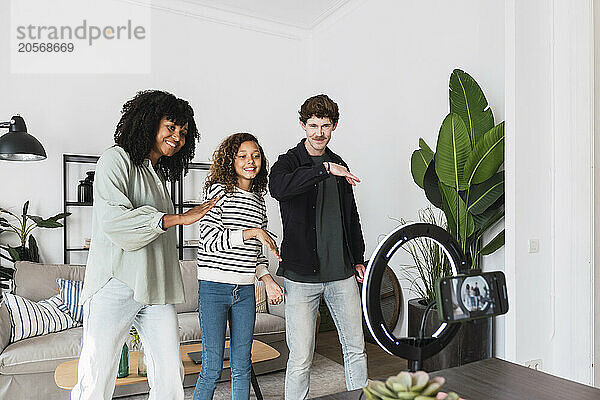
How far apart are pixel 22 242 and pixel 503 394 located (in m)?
3.69

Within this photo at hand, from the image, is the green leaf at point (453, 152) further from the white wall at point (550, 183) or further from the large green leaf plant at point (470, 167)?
the white wall at point (550, 183)

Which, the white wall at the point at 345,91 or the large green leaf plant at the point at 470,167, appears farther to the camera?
Answer: the large green leaf plant at the point at 470,167

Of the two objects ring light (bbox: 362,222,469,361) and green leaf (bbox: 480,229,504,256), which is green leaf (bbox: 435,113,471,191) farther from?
ring light (bbox: 362,222,469,361)

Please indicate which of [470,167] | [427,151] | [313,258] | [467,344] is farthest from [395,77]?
[313,258]

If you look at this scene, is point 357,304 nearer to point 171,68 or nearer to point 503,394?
point 503,394

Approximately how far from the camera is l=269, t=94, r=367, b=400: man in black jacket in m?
2.34

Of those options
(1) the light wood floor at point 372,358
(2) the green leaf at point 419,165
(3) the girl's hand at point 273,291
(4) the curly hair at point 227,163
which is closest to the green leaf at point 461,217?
(2) the green leaf at point 419,165

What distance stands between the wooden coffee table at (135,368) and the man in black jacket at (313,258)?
0.64 meters

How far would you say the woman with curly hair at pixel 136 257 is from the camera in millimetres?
1821

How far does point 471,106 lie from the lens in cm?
306

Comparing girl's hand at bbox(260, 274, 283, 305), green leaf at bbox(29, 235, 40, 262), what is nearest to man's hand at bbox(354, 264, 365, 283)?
girl's hand at bbox(260, 274, 283, 305)

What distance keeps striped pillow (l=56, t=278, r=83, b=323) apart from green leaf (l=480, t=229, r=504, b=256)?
246 centimetres

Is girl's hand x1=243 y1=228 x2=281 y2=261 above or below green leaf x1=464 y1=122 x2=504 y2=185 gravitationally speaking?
below

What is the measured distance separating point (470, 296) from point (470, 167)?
2.12 metres
